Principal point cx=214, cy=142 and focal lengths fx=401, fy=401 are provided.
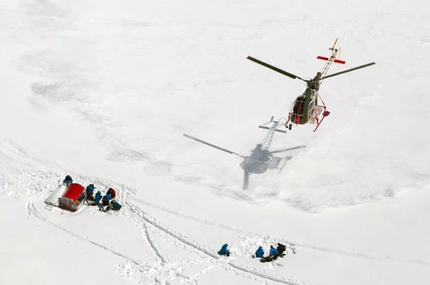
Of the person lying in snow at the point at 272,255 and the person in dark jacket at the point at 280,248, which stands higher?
the person in dark jacket at the point at 280,248

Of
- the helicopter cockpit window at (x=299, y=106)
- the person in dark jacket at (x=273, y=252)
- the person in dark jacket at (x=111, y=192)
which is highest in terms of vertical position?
the helicopter cockpit window at (x=299, y=106)

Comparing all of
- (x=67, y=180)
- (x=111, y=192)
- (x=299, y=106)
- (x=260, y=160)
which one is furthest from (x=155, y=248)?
(x=299, y=106)

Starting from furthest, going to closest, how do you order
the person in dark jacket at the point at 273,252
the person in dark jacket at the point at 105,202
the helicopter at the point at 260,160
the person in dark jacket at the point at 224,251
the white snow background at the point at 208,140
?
the helicopter at the point at 260,160
the person in dark jacket at the point at 105,202
the white snow background at the point at 208,140
the person in dark jacket at the point at 224,251
the person in dark jacket at the point at 273,252

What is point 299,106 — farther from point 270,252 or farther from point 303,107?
point 270,252

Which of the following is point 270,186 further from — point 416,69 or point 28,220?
point 416,69

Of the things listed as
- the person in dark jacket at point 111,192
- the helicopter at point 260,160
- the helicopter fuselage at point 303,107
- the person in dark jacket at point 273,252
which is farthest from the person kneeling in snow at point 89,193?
the helicopter fuselage at point 303,107

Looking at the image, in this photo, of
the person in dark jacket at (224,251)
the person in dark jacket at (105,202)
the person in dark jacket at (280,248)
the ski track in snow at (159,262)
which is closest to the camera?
the ski track in snow at (159,262)

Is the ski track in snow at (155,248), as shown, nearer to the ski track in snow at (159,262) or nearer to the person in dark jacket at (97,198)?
the ski track in snow at (159,262)
